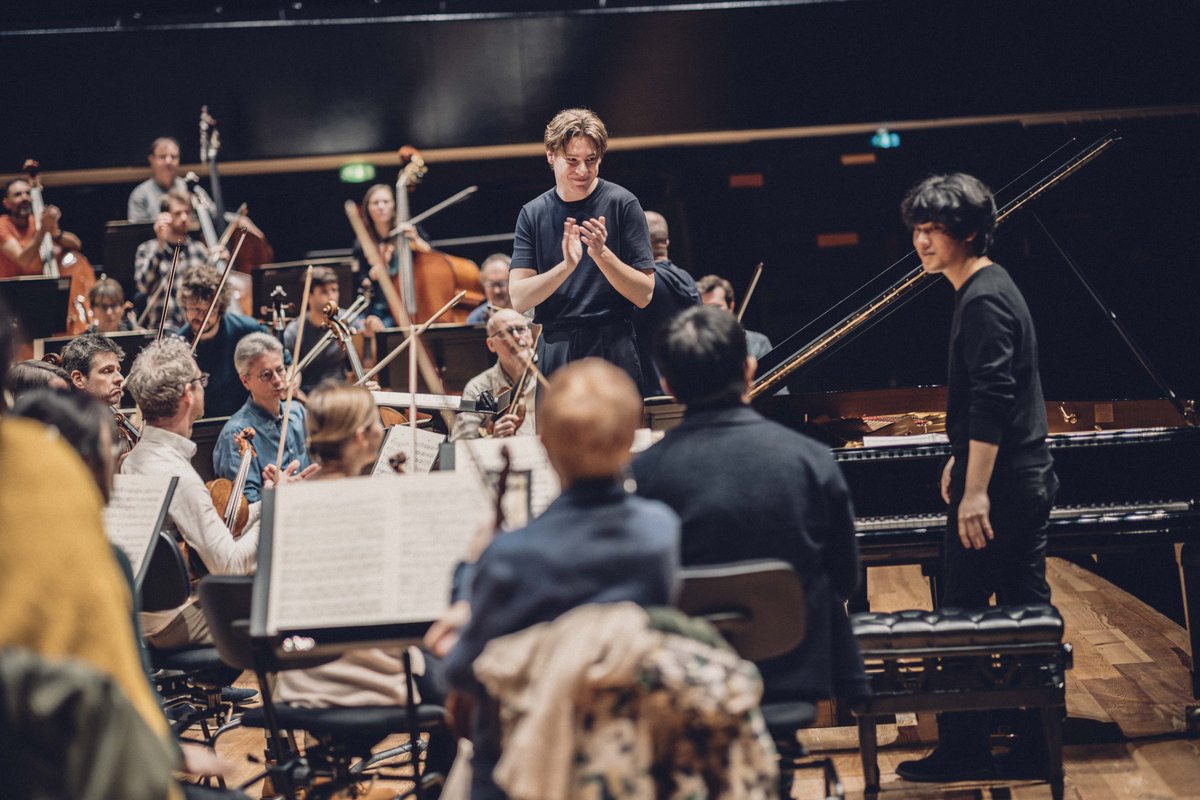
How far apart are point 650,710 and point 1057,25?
7627mm

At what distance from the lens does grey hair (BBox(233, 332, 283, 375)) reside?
436 centimetres

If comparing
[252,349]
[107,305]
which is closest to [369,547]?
[252,349]

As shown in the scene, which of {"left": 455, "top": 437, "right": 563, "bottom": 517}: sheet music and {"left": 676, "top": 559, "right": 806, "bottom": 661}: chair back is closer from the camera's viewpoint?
{"left": 676, "top": 559, "right": 806, "bottom": 661}: chair back

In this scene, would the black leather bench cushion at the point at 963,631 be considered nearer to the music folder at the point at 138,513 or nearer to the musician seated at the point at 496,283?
the music folder at the point at 138,513

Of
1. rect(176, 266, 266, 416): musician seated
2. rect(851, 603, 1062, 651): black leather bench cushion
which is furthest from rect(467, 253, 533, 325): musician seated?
rect(851, 603, 1062, 651): black leather bench cushion

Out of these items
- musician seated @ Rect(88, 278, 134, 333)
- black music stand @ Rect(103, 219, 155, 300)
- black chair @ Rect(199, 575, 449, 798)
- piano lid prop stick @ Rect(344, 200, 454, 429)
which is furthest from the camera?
black music stand @ Rect(103, 219, 155, 300)

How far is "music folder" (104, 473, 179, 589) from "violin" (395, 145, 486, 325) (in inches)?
155

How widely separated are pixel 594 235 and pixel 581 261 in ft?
0.97

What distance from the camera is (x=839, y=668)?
8.41 ft

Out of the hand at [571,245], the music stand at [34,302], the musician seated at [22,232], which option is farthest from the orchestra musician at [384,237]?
the hand at [571,245]

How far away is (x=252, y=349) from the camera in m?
4.36

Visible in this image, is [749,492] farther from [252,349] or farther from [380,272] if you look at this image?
[380,272]

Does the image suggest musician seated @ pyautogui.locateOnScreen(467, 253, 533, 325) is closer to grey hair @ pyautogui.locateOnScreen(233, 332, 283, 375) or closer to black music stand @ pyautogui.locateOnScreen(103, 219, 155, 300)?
grey hair @ pyautogui.locateOnScreen(233, 332, 283, 375)

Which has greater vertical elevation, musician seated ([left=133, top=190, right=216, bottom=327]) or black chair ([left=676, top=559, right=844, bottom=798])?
musician seated ([left=133, top=190, right=216, bottom=327])
